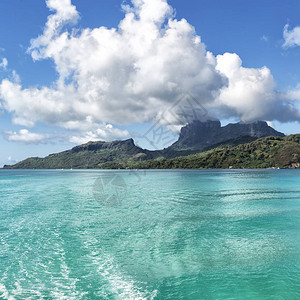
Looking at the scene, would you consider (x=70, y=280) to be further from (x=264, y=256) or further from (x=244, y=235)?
(x=244, y=235)

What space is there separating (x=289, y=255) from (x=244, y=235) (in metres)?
6.01

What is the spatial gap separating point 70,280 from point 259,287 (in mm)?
12034

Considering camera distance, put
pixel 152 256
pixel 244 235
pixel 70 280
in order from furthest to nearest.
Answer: pixel 244 235, pixel 152 256, pixel 70 280

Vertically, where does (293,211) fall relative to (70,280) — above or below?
below

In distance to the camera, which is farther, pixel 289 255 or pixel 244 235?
pixel 244 235

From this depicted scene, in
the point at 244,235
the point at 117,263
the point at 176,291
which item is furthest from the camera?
the point at 244,235

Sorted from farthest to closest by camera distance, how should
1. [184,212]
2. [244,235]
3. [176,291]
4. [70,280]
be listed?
[184,212] → [244,235] → [70,280] → [176,291]

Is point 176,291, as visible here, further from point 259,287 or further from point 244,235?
point 244,235

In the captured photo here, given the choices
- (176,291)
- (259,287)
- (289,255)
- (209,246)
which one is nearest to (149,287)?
(176,291)

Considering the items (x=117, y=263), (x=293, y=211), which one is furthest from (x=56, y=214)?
(x=293, y=211)

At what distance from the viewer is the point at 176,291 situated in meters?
13.9

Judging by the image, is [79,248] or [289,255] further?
[79,248]

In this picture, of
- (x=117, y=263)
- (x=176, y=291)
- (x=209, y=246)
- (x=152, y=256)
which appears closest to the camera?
(x=176, y=291)

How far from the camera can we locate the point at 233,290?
13930 mm
